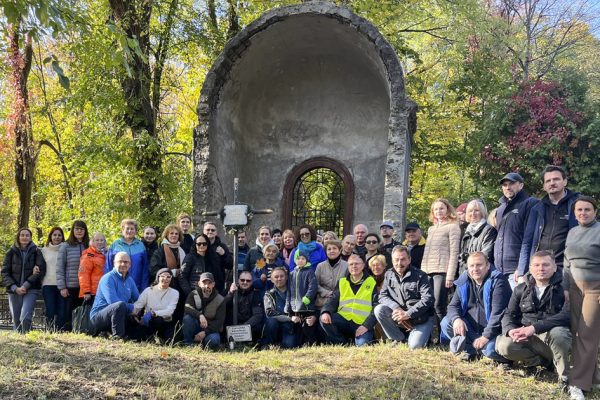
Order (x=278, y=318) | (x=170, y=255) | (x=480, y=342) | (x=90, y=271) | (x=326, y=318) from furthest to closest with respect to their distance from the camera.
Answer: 1. (x=170, y=255)
2. (x=90, y=271)
3. (x=278, y=318)
4. (x=326, y=318)
5. (x=480, y=342)

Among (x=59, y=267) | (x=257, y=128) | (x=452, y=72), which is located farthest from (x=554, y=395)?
(x=452, y=72)

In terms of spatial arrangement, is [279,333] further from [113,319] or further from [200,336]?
[113,319]

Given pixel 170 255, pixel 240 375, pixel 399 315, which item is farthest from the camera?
pixel 170 255

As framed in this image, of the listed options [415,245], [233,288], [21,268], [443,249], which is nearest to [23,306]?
[21,268]

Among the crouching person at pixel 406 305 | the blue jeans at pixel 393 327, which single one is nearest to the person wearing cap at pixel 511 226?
the crouching person at pixel 406 305

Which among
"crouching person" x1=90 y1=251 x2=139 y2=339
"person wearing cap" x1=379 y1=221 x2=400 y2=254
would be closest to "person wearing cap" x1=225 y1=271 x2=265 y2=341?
"crouching person" x1=90 y1=251 x2=139 y2=339

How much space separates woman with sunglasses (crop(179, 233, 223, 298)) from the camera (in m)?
7.03

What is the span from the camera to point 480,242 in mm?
6230

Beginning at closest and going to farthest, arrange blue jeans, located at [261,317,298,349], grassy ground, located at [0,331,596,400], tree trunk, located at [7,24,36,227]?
grassy ground, located at [0,331,596,400] → blue jeans, located at [261,317,298,349] → tree trunk, located at [7,24,36,227]

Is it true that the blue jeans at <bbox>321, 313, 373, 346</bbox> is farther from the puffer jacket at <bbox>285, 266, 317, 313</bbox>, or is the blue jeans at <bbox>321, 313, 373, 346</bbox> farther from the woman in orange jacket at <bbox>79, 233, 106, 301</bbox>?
the woman in orange jacket at <bbox>79, 233, 106, 301</bbox>

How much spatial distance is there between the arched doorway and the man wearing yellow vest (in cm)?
446

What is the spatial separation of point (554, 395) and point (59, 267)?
571 centimetres

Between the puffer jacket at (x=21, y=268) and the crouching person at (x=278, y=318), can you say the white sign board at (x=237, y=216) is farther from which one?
the puffer jacket at (x=21, y=268)

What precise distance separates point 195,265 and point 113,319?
116 cm
